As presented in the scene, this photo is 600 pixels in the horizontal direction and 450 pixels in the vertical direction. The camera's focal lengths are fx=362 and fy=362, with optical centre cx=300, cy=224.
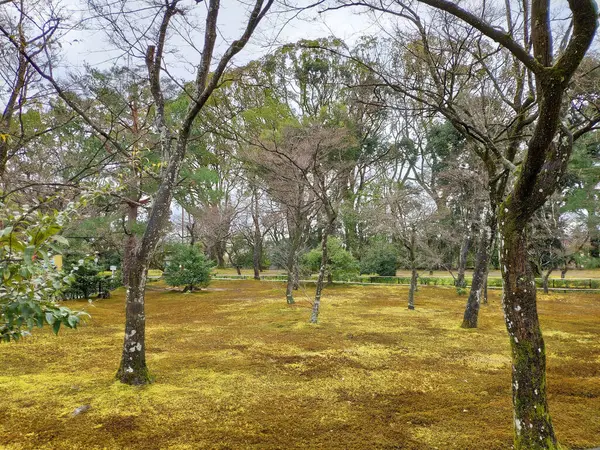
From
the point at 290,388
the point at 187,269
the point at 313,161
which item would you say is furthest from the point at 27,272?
the point at 187,269

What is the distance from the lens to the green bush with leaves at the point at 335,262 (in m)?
15.2

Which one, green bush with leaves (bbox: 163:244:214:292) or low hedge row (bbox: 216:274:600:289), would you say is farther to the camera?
low hedge row (bbox: 216:274:600:289)

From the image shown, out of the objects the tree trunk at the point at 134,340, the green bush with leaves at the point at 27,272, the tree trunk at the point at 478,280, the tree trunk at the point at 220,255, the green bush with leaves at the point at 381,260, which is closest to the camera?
the green bush with leaves at the point at 27,272

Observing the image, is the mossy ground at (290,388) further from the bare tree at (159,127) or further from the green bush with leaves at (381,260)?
the green bush with leaves at (381,260)

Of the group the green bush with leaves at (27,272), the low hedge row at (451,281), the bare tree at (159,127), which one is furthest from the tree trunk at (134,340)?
the low hedge row at (451,281)

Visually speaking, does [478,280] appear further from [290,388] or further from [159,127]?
[159,127]

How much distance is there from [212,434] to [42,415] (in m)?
1.50

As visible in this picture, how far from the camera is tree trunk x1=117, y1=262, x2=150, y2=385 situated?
12.3 ft

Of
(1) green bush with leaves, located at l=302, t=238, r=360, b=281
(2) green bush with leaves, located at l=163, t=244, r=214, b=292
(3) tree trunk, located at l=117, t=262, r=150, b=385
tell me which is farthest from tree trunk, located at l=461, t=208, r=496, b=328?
(2) green bush with leaves, located at l=163, t=244, r=214, b=292

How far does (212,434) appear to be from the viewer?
107 inches

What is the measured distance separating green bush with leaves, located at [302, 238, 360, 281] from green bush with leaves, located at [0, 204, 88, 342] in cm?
1369

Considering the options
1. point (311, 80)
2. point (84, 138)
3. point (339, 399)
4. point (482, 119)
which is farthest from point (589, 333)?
point (311, 80)

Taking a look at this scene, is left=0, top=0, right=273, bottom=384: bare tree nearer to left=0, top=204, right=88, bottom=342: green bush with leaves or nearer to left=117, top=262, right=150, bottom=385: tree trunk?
left=117, top=262, right=150, bottom=385: tree trunk

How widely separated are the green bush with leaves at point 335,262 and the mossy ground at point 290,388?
7875 mm
